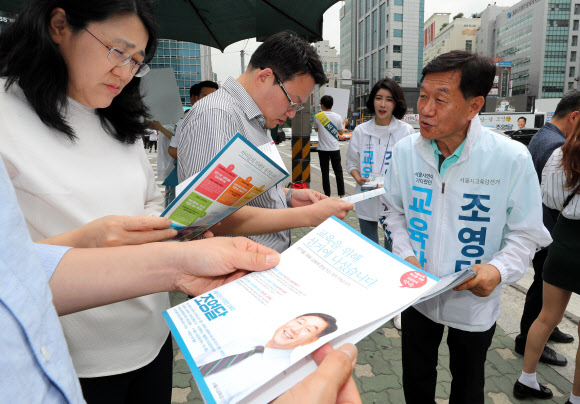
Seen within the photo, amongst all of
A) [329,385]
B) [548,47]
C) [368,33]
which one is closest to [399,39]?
[368,33]

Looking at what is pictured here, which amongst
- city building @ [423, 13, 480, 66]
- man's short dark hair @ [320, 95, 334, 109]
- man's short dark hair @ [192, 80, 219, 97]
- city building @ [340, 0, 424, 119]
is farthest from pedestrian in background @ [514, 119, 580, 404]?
city building @ [423, 13, 480, 66]

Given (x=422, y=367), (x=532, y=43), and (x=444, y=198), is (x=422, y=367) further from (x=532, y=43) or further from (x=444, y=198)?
(x=532, y=43)

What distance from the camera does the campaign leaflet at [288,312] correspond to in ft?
2.24

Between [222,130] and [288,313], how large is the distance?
2.99ft

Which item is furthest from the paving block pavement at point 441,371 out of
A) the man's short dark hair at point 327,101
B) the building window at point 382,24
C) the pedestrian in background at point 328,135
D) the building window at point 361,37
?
the building window at point 361,37

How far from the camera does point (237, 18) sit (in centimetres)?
345

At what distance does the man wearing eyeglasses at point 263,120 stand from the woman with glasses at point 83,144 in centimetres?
32

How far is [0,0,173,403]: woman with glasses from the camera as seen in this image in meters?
1.03

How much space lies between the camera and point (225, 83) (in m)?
1.83

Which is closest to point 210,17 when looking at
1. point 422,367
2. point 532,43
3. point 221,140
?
point 221,140

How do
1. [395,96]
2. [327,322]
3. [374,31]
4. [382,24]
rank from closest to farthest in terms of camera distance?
[327,322] < [395,96] < [382,24] < [374,31]

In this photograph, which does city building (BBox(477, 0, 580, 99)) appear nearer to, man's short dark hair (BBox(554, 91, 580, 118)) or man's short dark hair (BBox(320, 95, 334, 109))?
man's short dark hair (BBox(320, 95, 334, 109))

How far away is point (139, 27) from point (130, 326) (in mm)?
937

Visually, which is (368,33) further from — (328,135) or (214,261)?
(214,261)
